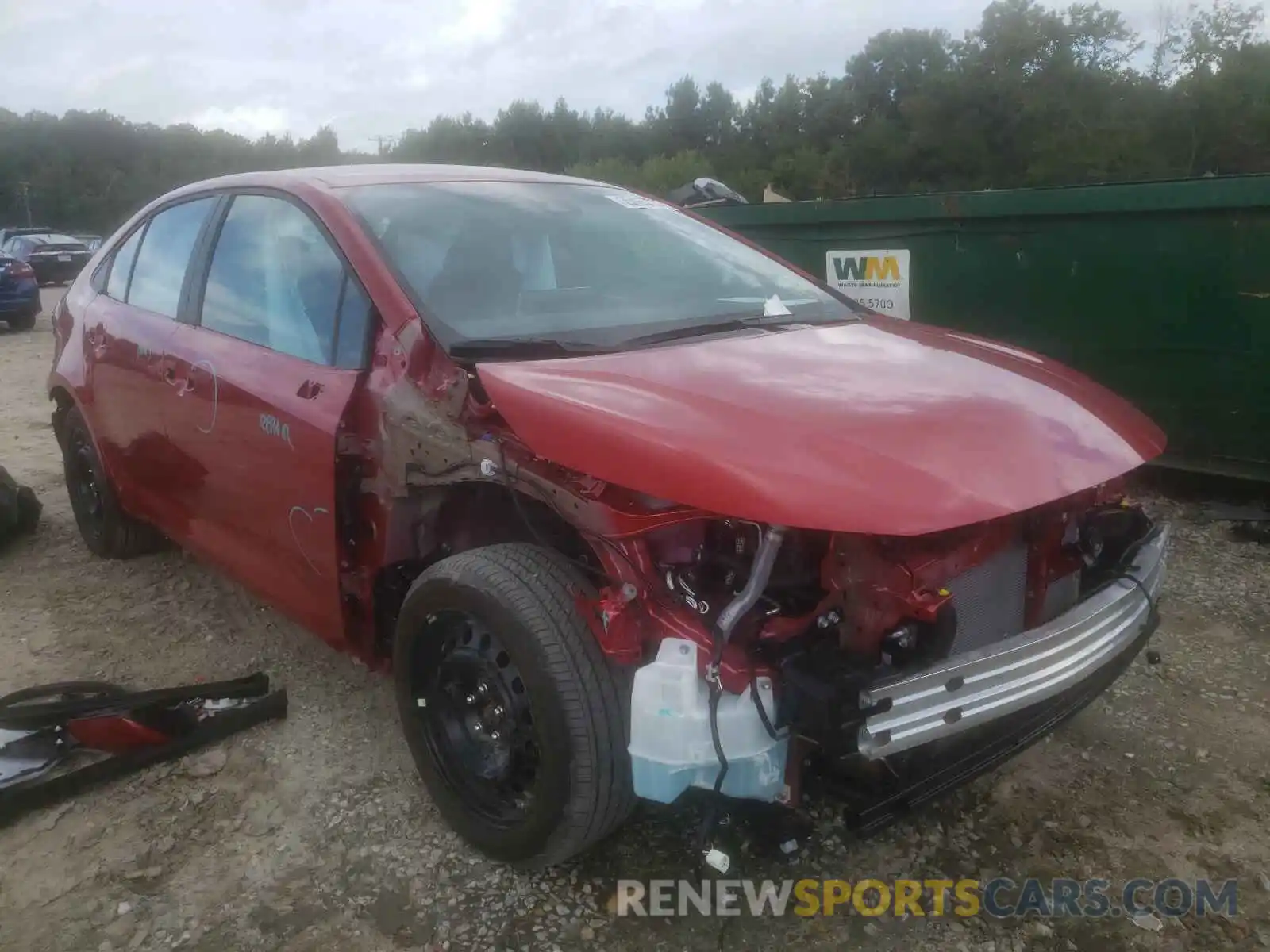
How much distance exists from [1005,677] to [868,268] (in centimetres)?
479

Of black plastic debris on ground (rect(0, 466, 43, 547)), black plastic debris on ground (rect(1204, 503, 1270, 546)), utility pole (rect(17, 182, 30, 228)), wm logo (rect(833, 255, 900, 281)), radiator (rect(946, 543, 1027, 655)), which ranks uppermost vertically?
utility pole (rect(17, 182, 30, 228))

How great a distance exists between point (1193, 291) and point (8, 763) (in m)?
5.46

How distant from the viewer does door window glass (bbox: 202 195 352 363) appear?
280cm

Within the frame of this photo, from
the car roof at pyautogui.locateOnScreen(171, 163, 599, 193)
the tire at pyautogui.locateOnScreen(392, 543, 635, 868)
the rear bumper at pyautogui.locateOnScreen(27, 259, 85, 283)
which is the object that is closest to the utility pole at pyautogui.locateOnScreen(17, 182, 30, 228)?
the rear bumper at pyautogui.locateOnScreen(27, 259, 85, 283)

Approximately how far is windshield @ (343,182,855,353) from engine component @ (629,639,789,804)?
93 centimetres

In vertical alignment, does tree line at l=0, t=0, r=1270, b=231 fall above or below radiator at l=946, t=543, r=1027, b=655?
above

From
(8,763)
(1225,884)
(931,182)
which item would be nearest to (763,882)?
(1225,884)

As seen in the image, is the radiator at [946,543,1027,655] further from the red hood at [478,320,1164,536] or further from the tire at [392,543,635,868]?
the tire at [392,543,635,868]

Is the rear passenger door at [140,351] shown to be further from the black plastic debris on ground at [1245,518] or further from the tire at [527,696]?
the black plastic debris on ground at [1245,518]

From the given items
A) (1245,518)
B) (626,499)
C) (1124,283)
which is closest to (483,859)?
(626,499)

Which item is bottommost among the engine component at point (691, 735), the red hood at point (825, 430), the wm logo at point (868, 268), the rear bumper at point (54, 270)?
the engine component at point (691, 735)

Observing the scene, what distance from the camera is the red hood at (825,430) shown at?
1820 millimetres

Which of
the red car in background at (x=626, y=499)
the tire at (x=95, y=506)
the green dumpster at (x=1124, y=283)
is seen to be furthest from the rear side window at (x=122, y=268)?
the green dumpster at (x=1124, y=283)

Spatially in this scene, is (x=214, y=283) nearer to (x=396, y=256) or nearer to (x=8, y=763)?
(x=396, y=256)
